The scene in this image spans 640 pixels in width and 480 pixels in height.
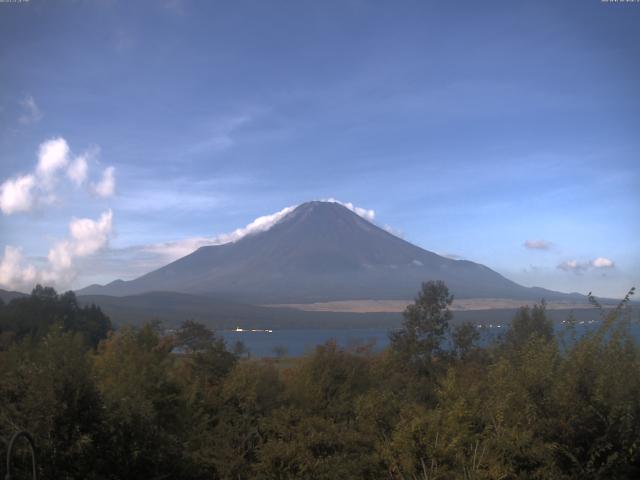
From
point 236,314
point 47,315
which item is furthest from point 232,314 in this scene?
point 47,315

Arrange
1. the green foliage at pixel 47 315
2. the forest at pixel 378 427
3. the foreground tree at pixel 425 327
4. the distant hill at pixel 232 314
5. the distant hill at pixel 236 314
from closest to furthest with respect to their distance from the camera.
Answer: the forest at pixel 378 427 → the foreground tree at pixel 425 327 → the green foliage at pixel 47 315 → the distant hill at pixel 236 314 → the distant hill at pixel 232 314

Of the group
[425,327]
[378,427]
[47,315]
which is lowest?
[378,427]

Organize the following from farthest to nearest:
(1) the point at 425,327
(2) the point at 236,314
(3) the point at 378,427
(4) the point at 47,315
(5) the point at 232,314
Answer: (2) the point at 236,314 < (5) the point at 232,314 < (4) the point at 47,315 < (1) the point at 425,327 < (3) the point at 378,427

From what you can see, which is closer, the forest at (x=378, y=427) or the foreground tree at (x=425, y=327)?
the forest at (x=378, y=427)

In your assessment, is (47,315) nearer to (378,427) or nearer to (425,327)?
(425,327)

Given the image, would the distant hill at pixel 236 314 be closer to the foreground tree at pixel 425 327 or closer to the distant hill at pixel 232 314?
the distant hill at pixel 232 314

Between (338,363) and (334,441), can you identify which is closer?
(334,441)

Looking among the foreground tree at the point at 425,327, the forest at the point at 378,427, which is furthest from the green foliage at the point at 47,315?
the forest at the point at 378,427

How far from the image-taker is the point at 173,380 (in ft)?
56.2

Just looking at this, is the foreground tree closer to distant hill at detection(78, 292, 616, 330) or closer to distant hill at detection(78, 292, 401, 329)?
distant hill at detection(78, 292, 616, 330)

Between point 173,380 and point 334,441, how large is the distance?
633cm

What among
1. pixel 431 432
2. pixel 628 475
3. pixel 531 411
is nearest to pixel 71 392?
pixel 431 432

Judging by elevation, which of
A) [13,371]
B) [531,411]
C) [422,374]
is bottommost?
[422,374]

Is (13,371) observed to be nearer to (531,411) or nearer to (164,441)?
(164,441)
